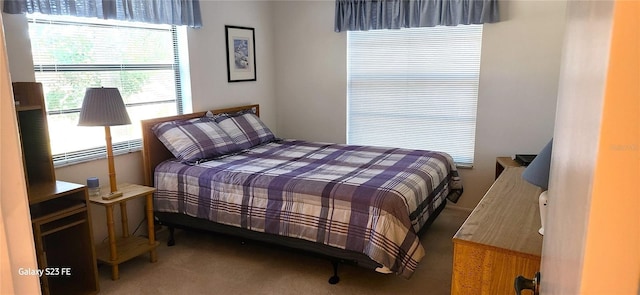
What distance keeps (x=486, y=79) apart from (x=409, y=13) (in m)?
0.92

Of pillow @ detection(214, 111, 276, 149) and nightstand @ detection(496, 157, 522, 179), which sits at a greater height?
pillow @ detection(214, 111, 276, 149)

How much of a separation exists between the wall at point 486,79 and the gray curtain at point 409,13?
158 mm

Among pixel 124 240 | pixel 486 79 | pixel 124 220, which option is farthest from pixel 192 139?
pixel 486 79

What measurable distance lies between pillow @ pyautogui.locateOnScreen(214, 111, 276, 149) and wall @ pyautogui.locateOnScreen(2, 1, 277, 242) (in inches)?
9.1

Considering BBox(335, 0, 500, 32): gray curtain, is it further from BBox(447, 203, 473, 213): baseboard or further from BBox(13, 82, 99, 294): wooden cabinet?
BBox(13, 82, 99, 294): wooden cabinet

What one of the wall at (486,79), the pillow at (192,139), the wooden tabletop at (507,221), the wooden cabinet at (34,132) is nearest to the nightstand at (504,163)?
the wall at (486,79)

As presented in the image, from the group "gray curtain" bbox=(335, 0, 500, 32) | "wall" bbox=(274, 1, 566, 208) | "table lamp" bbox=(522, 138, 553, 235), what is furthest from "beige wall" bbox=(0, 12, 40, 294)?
"wall" bbox=(274, 1, 566, 208)

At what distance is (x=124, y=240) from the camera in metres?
3.11

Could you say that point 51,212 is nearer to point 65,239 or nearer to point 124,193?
point 65,239

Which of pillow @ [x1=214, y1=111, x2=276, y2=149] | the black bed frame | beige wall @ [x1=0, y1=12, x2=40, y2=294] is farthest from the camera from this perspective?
pillow @ [x1=214, y1=111, x2=276, y2=149]

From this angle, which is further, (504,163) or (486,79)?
(486,79)

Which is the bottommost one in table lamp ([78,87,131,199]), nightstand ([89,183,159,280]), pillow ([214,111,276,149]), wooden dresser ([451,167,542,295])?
nightstand ([89,183,159,280])

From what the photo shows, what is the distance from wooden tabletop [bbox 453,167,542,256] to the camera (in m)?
1.48

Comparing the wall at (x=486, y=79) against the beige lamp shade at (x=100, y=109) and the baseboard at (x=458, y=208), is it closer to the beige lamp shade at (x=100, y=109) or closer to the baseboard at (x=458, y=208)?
the baseboard at (x=458, y=208)
